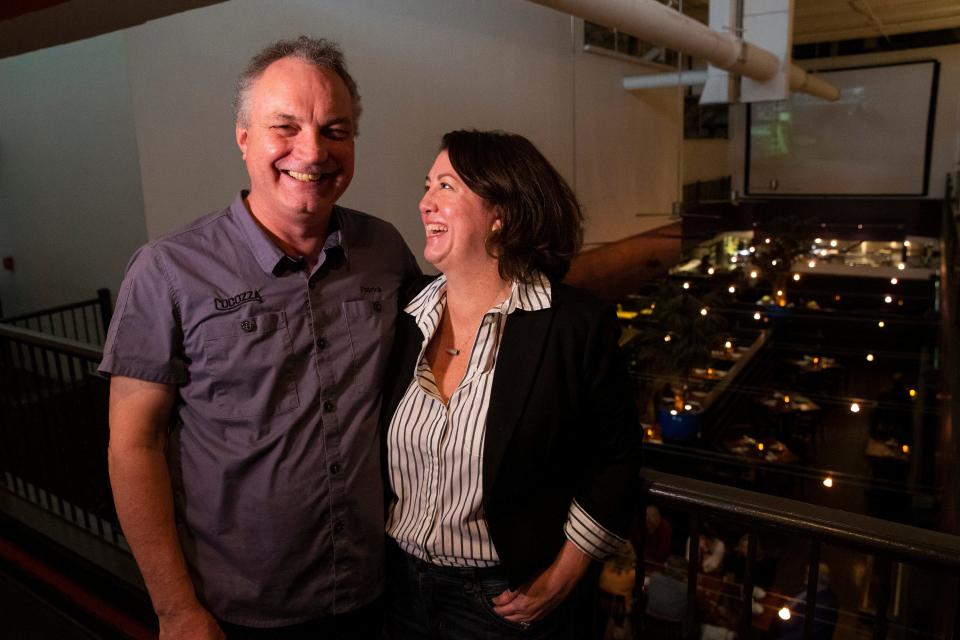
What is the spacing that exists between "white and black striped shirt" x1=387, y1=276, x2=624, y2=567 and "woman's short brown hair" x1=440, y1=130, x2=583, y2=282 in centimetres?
5

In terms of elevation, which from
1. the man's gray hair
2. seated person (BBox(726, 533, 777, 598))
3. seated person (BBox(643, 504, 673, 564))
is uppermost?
the man's gray hair

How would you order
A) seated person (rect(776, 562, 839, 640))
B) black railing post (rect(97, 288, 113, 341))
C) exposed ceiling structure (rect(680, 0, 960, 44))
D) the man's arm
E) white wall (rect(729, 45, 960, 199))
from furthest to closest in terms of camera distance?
white wall (rect(729, 45, 960, 199)), exposed ceiling structure (rect(680, 0, 960, 44)), black railing post (rect(97, 288, 113, 341)), seated person (rect(776, 562, 839, 640)), the man's arm

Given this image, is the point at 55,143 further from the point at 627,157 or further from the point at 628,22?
the point at 627,157

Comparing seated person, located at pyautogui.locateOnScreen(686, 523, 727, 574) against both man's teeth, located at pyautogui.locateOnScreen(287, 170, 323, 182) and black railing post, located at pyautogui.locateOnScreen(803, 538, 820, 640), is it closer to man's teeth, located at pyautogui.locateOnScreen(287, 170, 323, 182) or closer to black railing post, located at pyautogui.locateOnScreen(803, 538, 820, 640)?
black railing post, located at pyautogui.locateOnScreen(803, 538, 820, 640)

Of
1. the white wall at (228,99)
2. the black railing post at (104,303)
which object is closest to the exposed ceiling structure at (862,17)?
the white wall at (228,99)

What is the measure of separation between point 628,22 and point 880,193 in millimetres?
13469

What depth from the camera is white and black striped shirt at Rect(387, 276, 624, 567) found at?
3.99 ft

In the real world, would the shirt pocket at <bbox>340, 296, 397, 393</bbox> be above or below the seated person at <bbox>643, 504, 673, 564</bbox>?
above

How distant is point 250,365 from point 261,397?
2.3 inches

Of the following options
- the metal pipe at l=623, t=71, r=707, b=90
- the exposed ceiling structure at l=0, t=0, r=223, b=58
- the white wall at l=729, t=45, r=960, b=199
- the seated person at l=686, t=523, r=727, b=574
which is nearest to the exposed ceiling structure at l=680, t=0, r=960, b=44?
the white wall at l=729, t=45, r=960, b=199

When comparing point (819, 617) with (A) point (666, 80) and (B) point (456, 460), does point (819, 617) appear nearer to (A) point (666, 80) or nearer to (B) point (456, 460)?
(B) point (456, 460)

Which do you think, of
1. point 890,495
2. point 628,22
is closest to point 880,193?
point 890,495

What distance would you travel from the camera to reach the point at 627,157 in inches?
404

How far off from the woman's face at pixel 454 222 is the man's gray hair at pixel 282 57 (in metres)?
0.26
